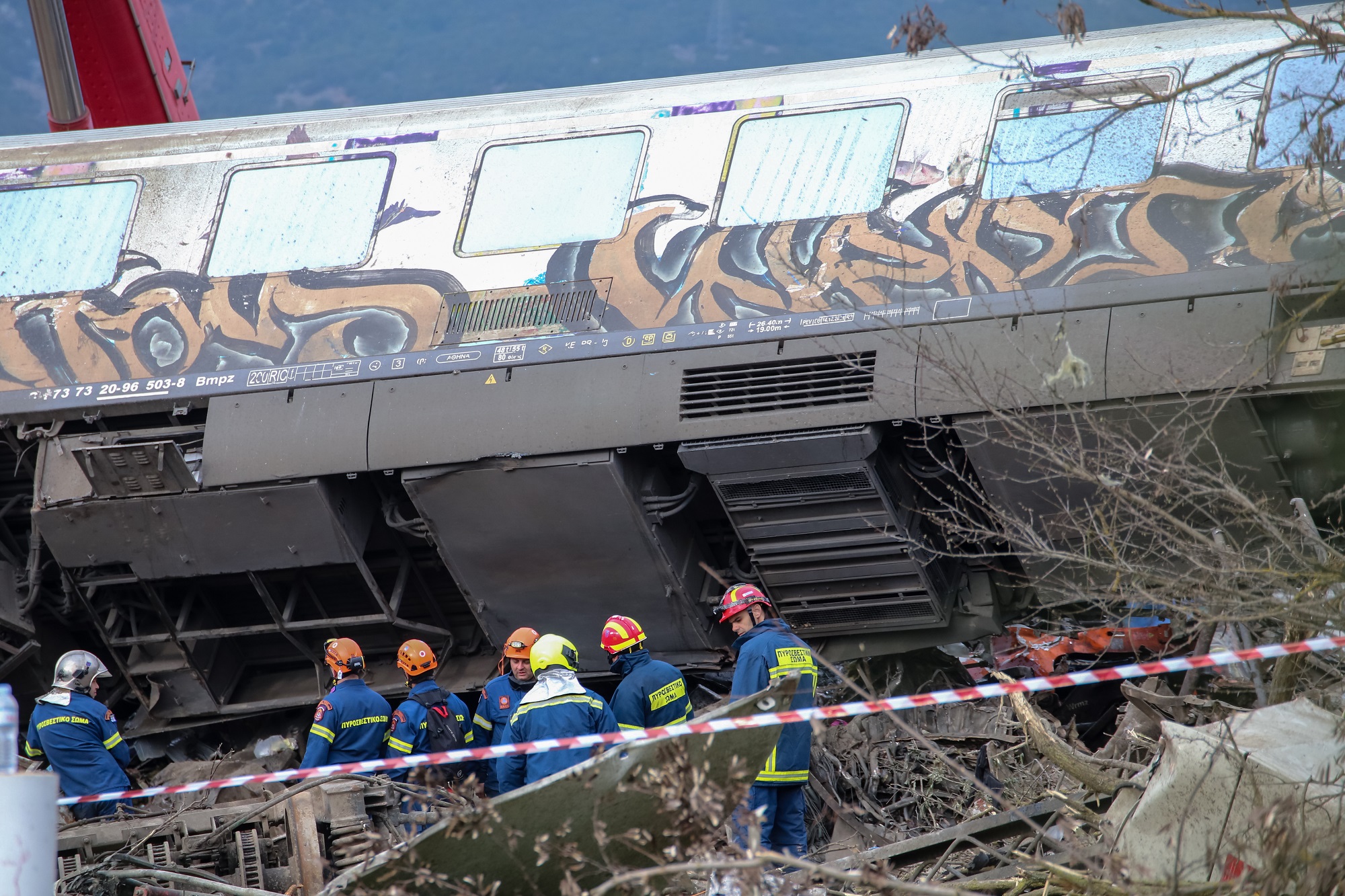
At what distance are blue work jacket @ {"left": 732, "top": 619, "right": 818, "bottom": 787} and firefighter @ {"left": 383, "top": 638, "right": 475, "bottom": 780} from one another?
5.56ft

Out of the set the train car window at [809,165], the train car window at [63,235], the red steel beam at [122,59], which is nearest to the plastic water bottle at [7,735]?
the train car window at [809,165]

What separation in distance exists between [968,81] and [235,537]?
16.1 feet

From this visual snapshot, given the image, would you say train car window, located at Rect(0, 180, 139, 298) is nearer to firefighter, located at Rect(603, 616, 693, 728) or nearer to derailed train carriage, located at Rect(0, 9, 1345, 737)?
derailed train carriage, located at Rect(0, 9, 1345, 737)

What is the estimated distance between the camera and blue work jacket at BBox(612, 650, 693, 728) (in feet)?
22.6

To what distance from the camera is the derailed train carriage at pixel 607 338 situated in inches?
274

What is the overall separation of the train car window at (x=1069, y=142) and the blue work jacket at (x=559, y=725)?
11.1 ft

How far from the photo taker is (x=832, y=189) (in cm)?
763

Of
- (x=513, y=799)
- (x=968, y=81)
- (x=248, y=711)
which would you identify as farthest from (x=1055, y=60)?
(x=248, y=711)

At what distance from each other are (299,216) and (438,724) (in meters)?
3.20

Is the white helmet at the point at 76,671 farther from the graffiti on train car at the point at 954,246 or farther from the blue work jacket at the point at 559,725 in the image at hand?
the graffiti on train car at the point at 954,246

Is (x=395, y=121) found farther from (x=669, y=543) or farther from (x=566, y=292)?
(x=669, y=543)

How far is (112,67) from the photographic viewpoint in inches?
442

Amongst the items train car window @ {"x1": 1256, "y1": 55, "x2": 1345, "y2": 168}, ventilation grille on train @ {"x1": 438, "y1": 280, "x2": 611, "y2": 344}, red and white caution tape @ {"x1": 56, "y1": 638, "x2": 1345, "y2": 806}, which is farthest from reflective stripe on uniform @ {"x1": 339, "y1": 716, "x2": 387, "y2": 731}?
train car window @ {"x1": 1256, "y1": 55, "x2": 1345, "y2": 168}

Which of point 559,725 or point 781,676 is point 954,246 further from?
point 559,725
